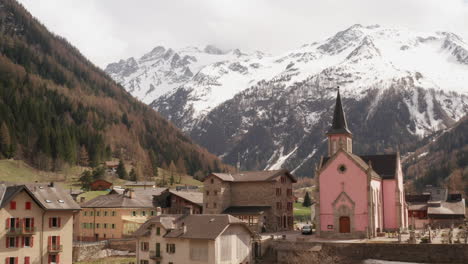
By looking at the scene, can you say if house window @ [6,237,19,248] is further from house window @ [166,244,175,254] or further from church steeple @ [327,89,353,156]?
church steeple @ [327,89,353,156]

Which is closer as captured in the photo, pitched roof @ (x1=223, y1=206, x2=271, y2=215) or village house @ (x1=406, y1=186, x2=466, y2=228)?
pitched roof @ (x1=223, y1=206, x2=271, y2=215)

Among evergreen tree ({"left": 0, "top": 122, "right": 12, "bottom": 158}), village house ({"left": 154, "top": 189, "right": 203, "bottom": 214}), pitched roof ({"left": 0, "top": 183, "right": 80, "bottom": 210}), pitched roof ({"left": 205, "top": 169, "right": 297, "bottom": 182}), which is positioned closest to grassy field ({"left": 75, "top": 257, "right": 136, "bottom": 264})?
pitched roof ({"left": 0, "top": 183, "right": 80, "bottom": 210})

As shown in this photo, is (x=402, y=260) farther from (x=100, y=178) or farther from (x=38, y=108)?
(x=38, y=108)

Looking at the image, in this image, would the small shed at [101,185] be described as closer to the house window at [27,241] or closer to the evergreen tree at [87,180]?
the evergreen tree at [87,180]

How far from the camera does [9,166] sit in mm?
144500

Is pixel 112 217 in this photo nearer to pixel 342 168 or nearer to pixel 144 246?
pixel 144 246

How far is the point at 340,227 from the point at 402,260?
1730 centimetres

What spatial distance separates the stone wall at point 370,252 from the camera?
62.1 meters

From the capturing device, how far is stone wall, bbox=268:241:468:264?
204 feet

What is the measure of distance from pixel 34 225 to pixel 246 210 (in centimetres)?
3664

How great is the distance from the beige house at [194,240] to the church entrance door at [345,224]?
47.3 feet

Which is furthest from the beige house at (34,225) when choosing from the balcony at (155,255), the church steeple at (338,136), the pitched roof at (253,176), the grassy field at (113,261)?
the church steeple at (338,136)

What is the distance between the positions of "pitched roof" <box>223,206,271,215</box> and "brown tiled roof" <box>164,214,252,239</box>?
78.0 feet

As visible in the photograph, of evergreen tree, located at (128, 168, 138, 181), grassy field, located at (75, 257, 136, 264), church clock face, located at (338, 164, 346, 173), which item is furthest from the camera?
evergreen tree, located at (128, 168, 138, 181)
